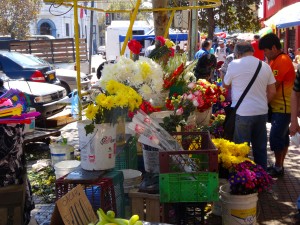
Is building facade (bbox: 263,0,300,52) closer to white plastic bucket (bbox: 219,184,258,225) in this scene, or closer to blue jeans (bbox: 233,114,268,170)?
blue jeans (bbox: 233,114,268,170)

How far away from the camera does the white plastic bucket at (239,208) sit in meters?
4.08

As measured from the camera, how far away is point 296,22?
472 inches

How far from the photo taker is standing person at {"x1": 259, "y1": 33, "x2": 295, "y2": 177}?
18.3ft

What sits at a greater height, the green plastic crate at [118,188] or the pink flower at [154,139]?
the pink flower at [154,139]

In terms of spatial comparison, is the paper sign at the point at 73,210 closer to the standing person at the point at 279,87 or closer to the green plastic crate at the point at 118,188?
the green plastic crate at the point at 118,188

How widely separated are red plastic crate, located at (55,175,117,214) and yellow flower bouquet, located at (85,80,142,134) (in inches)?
15.6

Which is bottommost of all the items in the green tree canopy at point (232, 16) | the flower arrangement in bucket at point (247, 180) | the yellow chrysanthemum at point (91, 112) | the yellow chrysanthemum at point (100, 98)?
the flower arrangement in bucket at point (247, 180)

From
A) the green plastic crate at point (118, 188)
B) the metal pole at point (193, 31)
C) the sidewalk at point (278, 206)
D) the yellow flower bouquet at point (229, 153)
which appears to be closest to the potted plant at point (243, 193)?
the yellow flower bouquet at point (229, 153)

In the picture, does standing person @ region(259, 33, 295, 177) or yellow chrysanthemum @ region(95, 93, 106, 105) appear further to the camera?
standing person @ region(259, 33, 295, 177)

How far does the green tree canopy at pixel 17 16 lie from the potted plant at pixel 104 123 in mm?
26953

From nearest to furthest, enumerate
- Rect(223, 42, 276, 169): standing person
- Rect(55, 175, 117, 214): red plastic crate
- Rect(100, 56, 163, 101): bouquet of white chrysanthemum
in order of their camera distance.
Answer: Rect(55, 175, 117, 214): red plastic crate
Rect(100, 56, 163, 101): bouquet of white chrysanthemum
Rect(223, 42, 276, 169): standing person

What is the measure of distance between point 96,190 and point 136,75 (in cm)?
99

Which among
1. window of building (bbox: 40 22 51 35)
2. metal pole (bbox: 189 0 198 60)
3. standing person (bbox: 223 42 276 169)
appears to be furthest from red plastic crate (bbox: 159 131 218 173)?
window of building (bbox: 40 22 51 35)

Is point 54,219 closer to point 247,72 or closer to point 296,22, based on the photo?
point 247,72
